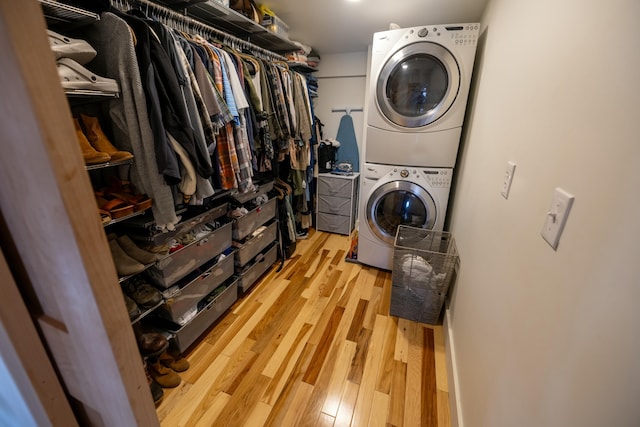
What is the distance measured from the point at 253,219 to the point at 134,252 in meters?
0.82

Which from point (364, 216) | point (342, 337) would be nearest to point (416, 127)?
point (364, 216)

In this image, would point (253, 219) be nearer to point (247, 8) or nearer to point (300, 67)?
point (247, 8)

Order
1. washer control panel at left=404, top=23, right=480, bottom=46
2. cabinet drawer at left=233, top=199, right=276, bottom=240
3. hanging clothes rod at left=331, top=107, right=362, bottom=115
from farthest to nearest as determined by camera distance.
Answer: hanging clothes rod at left=331, top=107, right=362, bottom=115
cabinet drawer at left=233, top=199, right=276, bottom=240
washer control panel at left=404, top=23, right=480, bottom=46

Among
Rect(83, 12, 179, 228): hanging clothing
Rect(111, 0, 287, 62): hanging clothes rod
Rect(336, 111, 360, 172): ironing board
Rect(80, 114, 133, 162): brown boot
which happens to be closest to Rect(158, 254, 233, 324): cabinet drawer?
Rect(83, 12, 179, 228): hanging clothing

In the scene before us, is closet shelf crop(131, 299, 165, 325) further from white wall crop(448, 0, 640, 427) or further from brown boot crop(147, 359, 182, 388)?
white wall crop(448, 0, 640, 427)

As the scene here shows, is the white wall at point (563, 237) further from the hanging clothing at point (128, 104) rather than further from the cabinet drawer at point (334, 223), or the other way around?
the cabinet drawer at point (334, 223)

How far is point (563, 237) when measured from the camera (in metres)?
0.55

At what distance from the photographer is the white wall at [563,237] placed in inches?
15.7

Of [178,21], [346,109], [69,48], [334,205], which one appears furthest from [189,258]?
[346,109]

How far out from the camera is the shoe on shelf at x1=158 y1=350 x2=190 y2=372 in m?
1.36

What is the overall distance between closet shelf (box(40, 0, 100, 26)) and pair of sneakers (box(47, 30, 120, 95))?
0.21ft

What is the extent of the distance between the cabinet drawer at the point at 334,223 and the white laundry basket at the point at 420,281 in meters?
1.27

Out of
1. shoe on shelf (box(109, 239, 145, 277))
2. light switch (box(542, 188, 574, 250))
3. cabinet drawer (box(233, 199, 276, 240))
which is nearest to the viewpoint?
light switch (box(542, 188, 574, 250))

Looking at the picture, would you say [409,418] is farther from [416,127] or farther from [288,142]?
[288,142]
